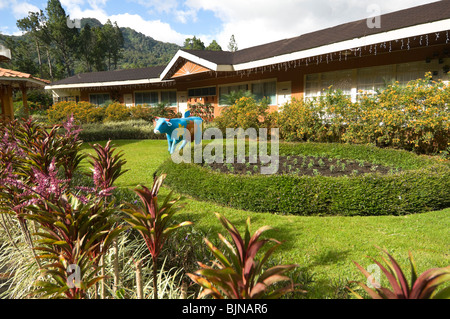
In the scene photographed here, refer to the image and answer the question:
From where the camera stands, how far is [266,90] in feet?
54.6

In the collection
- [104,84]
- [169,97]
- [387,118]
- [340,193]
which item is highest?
[104,84]

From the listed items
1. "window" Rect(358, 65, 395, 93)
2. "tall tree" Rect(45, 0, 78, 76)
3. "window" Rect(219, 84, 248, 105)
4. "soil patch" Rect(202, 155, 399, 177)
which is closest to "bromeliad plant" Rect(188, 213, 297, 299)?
"soil patch" Rect(202, 155, 399, 177)

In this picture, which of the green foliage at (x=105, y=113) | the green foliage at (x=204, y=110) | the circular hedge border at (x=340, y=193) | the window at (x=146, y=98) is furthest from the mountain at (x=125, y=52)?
the circular hedge border at (x=340, y=193)

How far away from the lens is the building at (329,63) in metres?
9.91

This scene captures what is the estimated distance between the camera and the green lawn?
3400 millimetres

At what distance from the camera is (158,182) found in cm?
238

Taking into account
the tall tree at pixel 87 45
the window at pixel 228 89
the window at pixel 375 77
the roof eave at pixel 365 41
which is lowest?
the window at pixel 375 77

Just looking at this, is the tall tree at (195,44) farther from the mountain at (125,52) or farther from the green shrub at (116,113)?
the green shrub at (116,113)

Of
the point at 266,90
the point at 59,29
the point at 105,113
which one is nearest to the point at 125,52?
the point at 59,29

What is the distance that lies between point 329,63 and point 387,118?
17.8 ft

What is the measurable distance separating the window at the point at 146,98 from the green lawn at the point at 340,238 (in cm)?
2053

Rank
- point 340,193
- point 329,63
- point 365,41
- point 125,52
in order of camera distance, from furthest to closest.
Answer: point 125,52
point 329,63
point 365,41
point 340,193

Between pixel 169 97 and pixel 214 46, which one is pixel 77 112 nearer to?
pixel 169 97

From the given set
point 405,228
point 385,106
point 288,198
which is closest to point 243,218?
point 288,198
